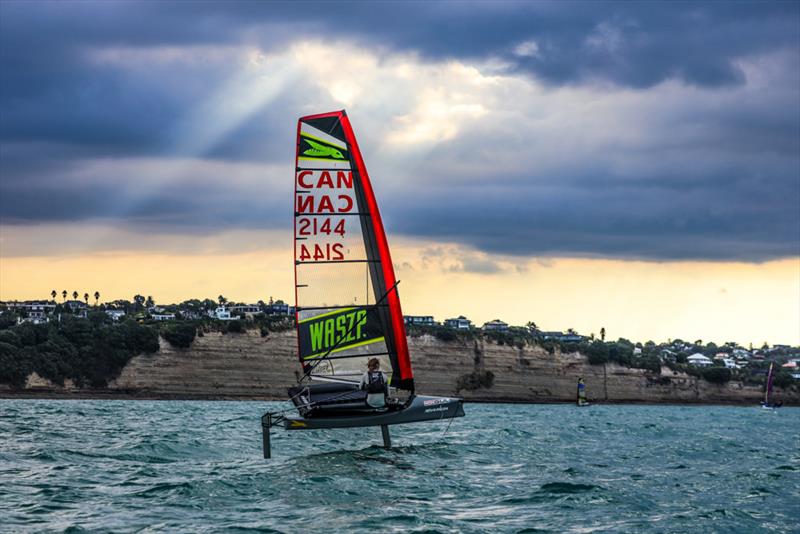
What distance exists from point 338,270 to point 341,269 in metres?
0.11

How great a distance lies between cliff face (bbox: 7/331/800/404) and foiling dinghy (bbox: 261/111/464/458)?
80.9 m

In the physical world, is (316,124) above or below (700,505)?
above

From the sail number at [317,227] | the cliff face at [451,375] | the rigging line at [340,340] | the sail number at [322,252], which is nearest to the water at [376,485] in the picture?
the rigging line at [340,340]

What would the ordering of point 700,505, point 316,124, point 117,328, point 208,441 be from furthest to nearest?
point 117,328 → point 208,441 → point 316,124 → point 700,505

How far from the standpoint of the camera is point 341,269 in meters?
34.2

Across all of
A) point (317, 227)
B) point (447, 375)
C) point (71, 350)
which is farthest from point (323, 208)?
point (447, 375)

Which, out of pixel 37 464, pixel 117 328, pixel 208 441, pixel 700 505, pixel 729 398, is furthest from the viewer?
pixel 729 398

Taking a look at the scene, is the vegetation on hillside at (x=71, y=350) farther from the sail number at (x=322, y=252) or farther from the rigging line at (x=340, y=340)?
the sail number at (x=322, y=252)

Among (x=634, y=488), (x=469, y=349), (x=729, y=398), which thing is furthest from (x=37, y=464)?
(x=729, y=398)

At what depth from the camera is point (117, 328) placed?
387 ft

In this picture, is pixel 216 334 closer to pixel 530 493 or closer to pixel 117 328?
pixel 117 328

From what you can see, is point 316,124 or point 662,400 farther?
point 662,400

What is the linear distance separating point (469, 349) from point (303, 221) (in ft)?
331

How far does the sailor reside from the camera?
1209 inches
